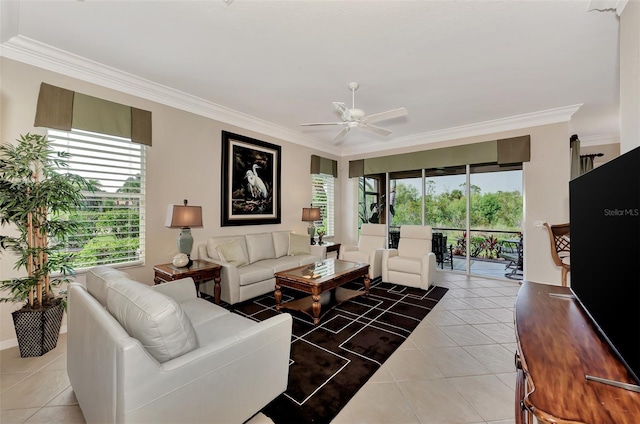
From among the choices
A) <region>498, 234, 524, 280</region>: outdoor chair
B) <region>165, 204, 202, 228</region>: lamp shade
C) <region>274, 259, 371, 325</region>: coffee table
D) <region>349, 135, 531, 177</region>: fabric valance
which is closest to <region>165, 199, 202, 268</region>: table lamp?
<region>165, 204, 202, 228</region>: lamp shade

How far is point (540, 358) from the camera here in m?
0.99

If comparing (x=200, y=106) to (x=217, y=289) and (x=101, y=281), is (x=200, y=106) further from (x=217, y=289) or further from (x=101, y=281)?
(x=101, y=281)

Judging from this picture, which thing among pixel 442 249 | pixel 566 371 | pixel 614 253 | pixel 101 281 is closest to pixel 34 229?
pixel 101 281

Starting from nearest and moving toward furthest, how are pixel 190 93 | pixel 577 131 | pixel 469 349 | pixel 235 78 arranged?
pixel 469 349 < pixel 235 78 < pixel 190 93 < pixel 577 131

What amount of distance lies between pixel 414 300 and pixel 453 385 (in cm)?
173

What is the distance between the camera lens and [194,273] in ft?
10.1

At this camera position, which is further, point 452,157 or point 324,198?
point 324,198

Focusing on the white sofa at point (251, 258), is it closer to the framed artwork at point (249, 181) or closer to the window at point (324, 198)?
the framed artwork at point (249, 181)

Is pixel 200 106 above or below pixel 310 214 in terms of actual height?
above

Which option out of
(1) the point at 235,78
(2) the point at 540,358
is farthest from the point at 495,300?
(1) the point at 235,78

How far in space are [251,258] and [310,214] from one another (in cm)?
168

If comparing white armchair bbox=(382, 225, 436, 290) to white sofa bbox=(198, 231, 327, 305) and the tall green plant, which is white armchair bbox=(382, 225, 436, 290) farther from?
the tall green plant

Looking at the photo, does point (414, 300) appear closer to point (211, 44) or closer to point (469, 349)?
point (469, 349)

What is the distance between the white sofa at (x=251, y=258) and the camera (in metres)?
3.37
